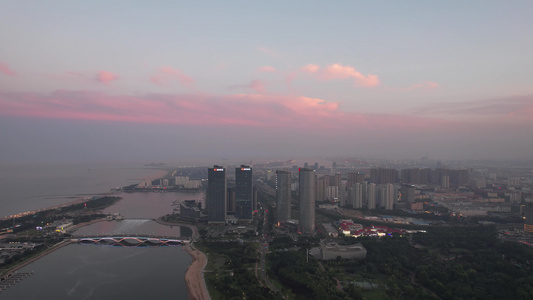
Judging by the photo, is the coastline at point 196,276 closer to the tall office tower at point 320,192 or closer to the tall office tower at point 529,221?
the tall office tower at point 320,192

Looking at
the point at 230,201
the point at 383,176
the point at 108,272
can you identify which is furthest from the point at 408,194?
the point at 108,272

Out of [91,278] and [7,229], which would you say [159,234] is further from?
[7,229]

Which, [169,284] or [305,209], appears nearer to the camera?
[169,284]

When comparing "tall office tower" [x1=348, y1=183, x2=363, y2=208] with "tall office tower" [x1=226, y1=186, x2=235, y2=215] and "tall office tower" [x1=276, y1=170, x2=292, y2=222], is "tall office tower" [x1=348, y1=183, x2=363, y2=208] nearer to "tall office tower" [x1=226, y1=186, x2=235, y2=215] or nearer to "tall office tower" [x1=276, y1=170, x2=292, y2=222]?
"tall office tower" [x1=276, y1=170, x2=292, y2=222]

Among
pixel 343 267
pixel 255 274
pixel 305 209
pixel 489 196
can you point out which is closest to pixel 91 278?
pixel 255 274

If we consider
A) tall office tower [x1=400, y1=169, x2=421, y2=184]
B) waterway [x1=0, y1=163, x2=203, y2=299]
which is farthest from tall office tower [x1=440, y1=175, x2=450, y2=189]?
waterway [x1=0, y1=163, x2=203, y2=299]

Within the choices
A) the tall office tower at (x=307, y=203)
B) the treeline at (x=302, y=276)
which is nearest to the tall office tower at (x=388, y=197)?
the tall office tower at (x=307, y=203)

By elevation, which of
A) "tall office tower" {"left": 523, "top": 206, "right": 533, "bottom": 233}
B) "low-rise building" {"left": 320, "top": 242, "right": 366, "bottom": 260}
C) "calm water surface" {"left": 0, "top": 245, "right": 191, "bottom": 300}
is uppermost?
"tall office tower" {"left": 523, "top": 206, "right": 533, "bottom": 233}

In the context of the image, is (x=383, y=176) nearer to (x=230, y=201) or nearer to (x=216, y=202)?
(x=230, y=201)
